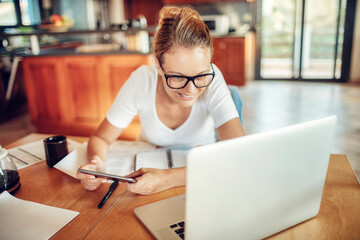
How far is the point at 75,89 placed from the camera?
3.21 metres

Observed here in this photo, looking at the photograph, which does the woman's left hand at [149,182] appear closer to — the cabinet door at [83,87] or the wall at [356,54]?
the cabinet door at [83,87]

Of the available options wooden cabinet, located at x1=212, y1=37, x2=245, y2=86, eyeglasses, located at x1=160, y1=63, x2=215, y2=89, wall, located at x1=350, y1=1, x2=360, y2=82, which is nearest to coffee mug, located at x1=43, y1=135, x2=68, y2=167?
eyeglasses, located at x1=160, y1=63, x2=215, y2=89

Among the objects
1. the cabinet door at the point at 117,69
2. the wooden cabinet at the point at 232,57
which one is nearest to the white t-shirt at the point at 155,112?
the cabinet door at the point at 117,69

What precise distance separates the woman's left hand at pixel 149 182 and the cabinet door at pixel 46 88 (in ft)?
8.71

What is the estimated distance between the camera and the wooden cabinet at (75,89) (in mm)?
3057

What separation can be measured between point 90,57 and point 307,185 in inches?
110

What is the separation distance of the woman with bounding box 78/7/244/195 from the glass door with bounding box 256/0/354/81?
5.23 meters

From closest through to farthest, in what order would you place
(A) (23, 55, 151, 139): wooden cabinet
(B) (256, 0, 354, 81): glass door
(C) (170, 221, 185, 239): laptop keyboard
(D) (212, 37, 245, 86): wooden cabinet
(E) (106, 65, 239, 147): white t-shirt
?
(C) (170, 221, 185, 239): laptop keyboard, (E) (106, 65, 239, 147): white t-shirt, (A) (23, 55, 151, 139): wooden cabinet, (D) (212, 37, 245, 86): wooden cabinet, (B) (256, 0, 354, 81): glass door

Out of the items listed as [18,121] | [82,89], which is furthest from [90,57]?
[18,121]

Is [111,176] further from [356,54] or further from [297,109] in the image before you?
[356,54]

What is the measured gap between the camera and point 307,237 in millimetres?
684

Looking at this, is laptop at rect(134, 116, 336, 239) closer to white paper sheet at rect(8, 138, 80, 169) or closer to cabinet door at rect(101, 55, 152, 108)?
white paper sheet at rect(8, 138, 80, 169)

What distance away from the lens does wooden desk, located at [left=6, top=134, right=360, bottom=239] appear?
0.70 meters

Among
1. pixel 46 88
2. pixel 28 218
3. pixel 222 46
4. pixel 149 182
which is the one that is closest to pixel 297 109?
pixel 222 46
